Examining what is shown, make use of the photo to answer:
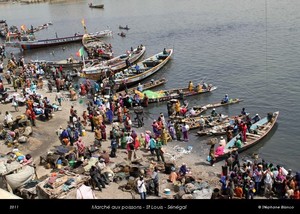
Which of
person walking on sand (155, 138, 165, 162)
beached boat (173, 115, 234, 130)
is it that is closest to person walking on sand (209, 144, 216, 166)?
person walking on sand (155, 138, 165, 162)

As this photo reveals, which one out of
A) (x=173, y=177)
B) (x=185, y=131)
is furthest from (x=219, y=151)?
(x=173, y=177)

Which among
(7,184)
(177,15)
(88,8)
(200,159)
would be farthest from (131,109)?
(88,8)

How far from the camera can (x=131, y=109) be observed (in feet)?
106

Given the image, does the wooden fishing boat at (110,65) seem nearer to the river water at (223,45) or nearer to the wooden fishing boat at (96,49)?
the wooden fishing boat at (96,49)

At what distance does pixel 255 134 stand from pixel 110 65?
75.0ft

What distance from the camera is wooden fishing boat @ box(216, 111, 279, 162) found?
22703 millimetres

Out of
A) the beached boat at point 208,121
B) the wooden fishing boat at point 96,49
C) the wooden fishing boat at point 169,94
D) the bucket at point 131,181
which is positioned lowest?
the beached boat at point 208,121

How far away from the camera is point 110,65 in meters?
42.9

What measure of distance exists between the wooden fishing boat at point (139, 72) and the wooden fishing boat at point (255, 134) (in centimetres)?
1577

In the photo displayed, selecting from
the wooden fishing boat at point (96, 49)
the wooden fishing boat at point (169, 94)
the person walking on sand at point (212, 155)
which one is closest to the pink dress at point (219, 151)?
the person walking on sand at point (212, 155)

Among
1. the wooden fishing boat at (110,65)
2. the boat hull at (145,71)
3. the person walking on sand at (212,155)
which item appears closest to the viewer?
the person walking on sand at (212,155)

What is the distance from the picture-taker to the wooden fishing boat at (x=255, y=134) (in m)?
22.7

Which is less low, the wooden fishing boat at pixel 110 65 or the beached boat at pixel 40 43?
the beached boat at pixel 40 43

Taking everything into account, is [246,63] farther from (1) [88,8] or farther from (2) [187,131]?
(1) [88,8]
